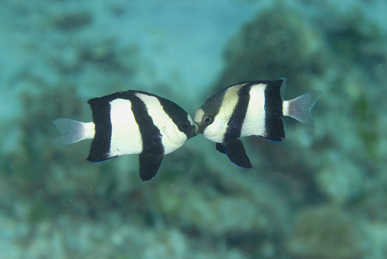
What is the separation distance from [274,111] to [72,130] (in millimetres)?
1490

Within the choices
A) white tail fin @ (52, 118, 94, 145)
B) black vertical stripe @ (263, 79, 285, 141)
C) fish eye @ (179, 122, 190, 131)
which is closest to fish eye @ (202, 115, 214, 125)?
fish eye @ (179, 122, 190, 131)

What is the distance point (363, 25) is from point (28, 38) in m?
6.58

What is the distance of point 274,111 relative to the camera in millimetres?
1877

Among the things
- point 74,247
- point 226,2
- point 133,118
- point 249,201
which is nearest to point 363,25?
point 226,2

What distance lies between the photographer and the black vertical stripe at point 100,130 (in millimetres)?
1739

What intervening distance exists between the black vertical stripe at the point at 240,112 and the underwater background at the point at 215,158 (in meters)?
1.89

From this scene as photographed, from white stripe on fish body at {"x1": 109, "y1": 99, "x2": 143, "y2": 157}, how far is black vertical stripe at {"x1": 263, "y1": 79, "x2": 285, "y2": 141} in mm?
954

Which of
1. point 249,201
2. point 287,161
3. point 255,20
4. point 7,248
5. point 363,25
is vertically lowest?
point 7,248

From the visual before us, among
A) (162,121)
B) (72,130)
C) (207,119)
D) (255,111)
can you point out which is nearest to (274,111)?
(255,111)

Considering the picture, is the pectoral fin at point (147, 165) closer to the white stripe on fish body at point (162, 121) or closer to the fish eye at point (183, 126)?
the white stripe on fish body at point (162, 121)

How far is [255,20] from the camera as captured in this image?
4559 millimetres

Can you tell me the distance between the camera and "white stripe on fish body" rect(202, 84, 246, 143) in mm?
1774

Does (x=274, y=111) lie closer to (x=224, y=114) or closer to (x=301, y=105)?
(x=301, y=105)

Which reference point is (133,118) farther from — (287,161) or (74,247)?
(287,161)
